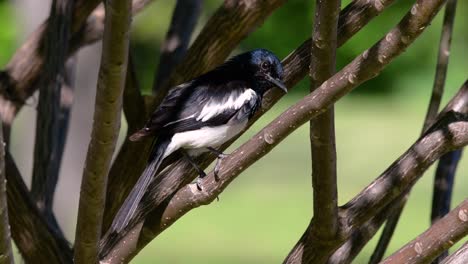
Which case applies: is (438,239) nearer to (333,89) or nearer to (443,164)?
(333,89)

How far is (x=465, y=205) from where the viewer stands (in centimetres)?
370

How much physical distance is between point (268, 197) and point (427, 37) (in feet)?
27.8

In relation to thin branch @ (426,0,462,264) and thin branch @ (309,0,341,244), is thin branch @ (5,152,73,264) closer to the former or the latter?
thin branch @ (309,0,341,244)

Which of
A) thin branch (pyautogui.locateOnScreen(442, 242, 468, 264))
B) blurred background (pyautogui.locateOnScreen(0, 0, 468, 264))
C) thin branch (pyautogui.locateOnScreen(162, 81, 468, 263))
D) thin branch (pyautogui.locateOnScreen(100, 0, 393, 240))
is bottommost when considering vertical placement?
thin branch (pyautogui.locateOnScreen(442, 242, 468, 264))

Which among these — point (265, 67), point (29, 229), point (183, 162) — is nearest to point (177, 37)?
point (265, 67)

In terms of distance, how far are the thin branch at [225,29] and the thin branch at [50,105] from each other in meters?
0.60

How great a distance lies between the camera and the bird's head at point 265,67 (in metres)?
5.32

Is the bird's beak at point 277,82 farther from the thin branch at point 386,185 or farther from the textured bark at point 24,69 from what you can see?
the textured bark at point 24,69

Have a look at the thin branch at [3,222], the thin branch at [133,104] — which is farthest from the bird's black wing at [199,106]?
the thin branch at [3,222]

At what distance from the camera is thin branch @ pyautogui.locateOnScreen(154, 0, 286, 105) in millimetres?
5008

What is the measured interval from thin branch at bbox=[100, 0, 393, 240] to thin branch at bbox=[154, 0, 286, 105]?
315 millimetres

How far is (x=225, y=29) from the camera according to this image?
16.5 ft

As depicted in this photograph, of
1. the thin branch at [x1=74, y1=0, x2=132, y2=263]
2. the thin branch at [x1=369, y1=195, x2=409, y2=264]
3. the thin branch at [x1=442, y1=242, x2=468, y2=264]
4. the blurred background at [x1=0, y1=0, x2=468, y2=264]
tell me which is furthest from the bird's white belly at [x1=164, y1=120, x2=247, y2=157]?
the blurred background at [x1=0, y1=0, x2=468, y2=264]

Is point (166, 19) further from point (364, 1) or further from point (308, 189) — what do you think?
point (364, 1)
